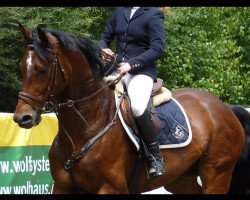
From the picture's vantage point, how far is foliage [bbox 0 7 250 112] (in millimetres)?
13180

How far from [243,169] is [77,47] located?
10.3ft

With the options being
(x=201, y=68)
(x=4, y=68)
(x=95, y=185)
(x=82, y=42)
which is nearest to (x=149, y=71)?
(x=82, y=42)

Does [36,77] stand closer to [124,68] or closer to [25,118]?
[25,118]

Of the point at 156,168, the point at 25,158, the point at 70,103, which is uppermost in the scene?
the point at 70,103

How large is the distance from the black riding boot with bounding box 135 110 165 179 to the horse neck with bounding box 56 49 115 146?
13.2 inches

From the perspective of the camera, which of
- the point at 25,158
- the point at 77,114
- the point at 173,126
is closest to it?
the point at 77,114

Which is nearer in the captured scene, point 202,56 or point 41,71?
point 41,71

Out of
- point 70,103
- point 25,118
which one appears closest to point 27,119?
point 25,118

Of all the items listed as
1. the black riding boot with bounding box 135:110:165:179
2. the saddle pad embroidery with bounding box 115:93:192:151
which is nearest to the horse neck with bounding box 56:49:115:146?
the black riding boot with bounding box 135:110:165:179

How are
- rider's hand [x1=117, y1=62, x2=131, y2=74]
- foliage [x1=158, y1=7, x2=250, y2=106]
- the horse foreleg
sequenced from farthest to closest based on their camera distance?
foliage [x1=158, y1=7, x2=250, y2=106] < the horse foreleg < rider's hand [x1=117, y1=62, x2=131, y2=74]

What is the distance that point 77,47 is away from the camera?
243 inches

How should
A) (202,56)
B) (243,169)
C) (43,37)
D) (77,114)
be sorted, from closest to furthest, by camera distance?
1. (43,37)
2. (77,114)
3. (243,169)
4. (202,56)

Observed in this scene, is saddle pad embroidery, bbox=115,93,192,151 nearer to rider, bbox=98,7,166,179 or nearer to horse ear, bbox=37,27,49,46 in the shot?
rider, bbox=98,7,166,179
